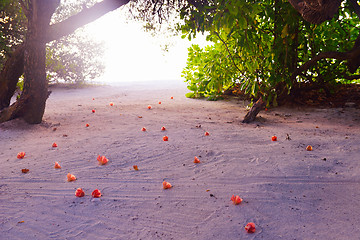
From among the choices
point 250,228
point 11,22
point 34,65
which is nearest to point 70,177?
point 250,228

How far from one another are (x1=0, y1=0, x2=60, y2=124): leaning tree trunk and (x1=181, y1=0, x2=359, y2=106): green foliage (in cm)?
302

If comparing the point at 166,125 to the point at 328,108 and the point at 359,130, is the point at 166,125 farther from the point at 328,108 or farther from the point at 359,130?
the point at 328,108

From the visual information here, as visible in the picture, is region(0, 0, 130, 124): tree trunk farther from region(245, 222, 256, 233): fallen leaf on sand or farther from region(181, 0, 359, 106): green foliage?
region(245, 222, 256, 233): fallen leaf on sand

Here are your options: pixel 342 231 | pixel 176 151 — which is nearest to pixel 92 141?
pixel 176 151

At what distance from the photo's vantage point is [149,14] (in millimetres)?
8133

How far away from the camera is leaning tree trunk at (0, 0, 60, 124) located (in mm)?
6078

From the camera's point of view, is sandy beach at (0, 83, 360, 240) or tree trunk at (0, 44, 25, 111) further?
tree trunk at (0, 44, 25, 111)

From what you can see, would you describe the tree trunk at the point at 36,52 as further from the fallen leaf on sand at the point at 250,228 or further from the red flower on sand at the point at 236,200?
the fallen leaf on sand at the point at 250,228

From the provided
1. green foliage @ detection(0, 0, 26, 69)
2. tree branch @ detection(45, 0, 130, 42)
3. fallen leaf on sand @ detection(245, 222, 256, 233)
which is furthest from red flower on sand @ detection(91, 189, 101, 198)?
green foliage @ detection(0, 0, 26, 69)

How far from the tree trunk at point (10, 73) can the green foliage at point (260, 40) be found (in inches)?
149

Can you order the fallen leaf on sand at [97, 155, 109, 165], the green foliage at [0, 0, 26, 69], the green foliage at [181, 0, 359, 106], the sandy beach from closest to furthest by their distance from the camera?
the sandy beach
the fallen leaf on sand at [97, 155, 109, 165]
the green foliage at [181, 0, 359, 106]
the green foliage at [0, 0, 26, 69]

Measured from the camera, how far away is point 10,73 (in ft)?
21.9

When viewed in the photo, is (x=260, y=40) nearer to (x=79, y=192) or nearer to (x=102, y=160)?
(x=102, y=160)

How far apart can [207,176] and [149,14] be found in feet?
19.3
